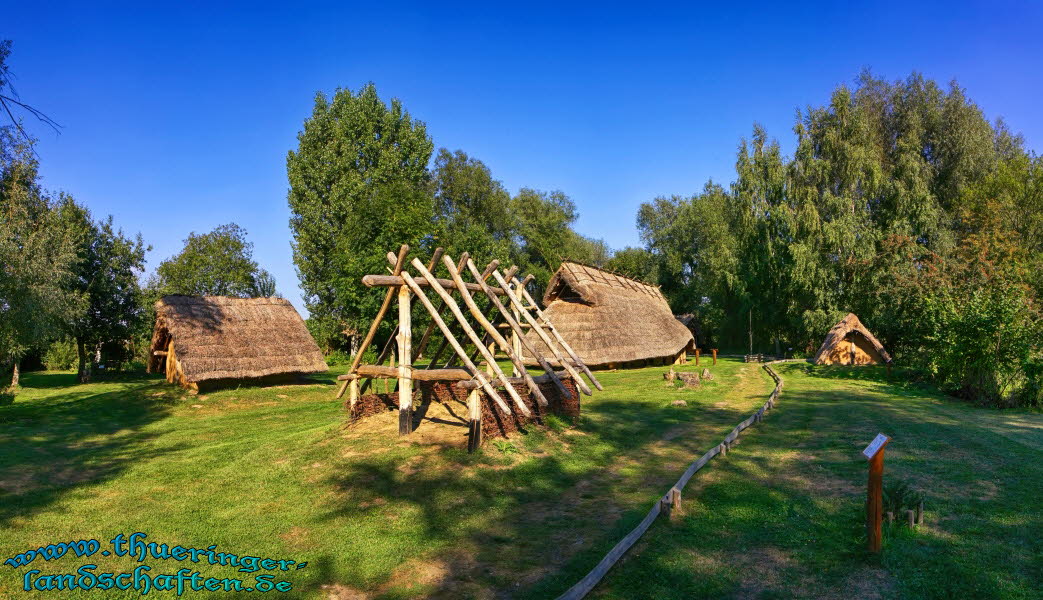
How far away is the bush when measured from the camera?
34.7 m

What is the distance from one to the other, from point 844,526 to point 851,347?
2425 cm

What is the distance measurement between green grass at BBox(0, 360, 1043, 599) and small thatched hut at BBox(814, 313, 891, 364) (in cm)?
1237

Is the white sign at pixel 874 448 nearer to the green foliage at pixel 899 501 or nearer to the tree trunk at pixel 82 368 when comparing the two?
the green foliage at pixel 899 501

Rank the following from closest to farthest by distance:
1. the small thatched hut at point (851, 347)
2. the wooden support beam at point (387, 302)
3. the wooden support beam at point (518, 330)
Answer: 1. the wooden support beam at point (387, 302)
2. the wooden support beam at point (518, 330)
3. the small thatched hut at point (851, 347)

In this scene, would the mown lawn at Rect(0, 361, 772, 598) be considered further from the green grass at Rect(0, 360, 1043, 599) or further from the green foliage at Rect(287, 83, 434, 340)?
the green foliage at Rect(287, 83, 434, 340)

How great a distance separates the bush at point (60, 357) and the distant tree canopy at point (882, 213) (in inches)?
1719

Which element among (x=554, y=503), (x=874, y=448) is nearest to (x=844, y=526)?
(x=874, y=448)

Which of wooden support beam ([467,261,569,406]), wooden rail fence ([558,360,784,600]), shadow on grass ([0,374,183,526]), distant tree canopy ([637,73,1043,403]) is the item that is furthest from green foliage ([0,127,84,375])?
distant tree canopy ([637,73,1043,403])

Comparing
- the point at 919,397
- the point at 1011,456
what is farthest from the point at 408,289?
the point at 919,397

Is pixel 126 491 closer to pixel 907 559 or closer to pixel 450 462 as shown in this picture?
pixel 450 462

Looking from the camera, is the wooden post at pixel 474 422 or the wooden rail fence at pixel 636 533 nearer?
the wooden rail fence at pixel 636 533

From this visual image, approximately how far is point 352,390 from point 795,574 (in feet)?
32.3

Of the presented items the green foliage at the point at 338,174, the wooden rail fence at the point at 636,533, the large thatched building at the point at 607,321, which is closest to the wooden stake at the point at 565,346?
the wooden rail fence at the point at 636,533

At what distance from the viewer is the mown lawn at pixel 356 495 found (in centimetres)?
603
